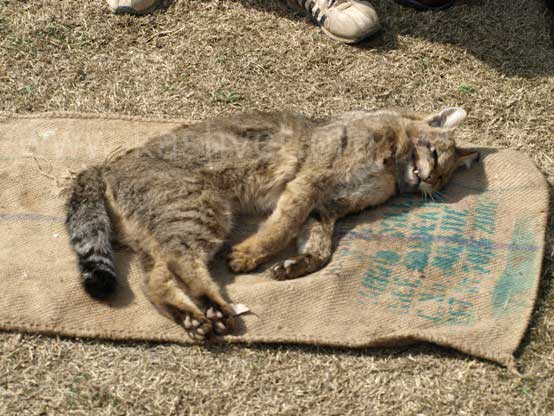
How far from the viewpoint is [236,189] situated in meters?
4.79

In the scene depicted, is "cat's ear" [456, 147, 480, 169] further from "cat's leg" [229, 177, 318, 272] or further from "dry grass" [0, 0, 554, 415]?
"cat's leg" [229, 177, 318, 272]

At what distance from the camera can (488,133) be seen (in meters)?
5.89

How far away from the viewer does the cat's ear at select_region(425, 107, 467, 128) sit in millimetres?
5281

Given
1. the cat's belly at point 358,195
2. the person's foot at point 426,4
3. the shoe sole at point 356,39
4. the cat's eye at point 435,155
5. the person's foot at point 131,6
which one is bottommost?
the cat's belly at point 358,195

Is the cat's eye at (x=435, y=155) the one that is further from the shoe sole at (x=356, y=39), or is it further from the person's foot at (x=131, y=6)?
the person's foot at (x=131, y=6)

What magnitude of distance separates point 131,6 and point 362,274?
3.88m

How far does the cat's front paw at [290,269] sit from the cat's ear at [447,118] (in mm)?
1709

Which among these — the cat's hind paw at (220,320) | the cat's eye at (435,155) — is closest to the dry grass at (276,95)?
the cat's hind paw at (220,320)

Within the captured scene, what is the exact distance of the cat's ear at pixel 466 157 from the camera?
17.2 feet

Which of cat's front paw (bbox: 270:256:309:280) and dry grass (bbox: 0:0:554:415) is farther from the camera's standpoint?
cat's front paw (bbox: 270:256:309:280)

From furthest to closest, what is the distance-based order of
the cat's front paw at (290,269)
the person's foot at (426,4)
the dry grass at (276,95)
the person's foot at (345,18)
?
the person's foot at (426,4) → the person's foot at (345,18) → the cat's front paw at (290,269) → the dry grass at (276,95)

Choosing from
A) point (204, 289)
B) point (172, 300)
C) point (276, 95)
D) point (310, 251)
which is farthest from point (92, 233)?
point (276, 95)

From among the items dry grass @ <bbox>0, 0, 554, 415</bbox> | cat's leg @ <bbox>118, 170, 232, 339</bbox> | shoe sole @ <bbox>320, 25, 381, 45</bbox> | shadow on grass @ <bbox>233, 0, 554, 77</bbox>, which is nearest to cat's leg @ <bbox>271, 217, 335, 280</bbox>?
cat's leg @ <bbox>118, 170, 232, 339</bbox>

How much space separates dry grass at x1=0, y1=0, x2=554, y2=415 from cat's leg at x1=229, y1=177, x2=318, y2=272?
0.70 m
